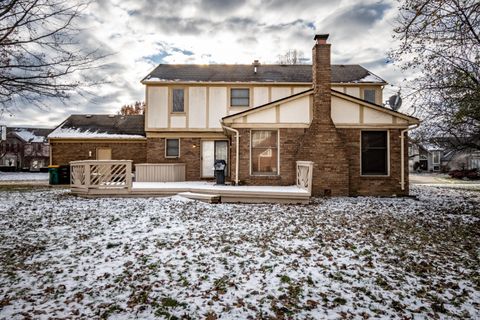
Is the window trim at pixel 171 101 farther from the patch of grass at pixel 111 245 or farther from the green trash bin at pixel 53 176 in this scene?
the patch of grass at pixel 111 245

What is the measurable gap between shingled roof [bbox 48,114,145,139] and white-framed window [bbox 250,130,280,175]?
10.9 m

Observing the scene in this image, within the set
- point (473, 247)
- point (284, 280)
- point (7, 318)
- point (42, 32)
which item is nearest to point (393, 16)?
point (473, 247)

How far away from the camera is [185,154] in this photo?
53.2 feet

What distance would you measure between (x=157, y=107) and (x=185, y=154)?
3.31 m

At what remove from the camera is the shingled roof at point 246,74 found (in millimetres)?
16703

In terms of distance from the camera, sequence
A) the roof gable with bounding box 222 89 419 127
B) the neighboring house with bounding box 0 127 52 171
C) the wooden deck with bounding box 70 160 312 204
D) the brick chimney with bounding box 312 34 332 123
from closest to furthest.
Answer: the wooden deck with bounding box 70 160 312 204, the brick chimney with bounding box 312 34 332 123, the roof gable with bounding box 222 89 419 127, the neighboring house with bounding box 0 127 52 171

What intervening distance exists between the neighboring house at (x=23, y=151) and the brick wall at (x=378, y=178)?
51.2 meters

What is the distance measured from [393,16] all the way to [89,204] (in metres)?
10.4

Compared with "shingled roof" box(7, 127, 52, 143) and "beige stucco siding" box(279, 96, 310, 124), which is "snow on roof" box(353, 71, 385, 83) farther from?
"shingled roof" box(7, 127, 52, 143)

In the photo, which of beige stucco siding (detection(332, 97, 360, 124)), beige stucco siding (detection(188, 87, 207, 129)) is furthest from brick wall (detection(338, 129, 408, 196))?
beige stucco siding (detection(188, 87, 207, 129))

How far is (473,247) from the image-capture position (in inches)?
202

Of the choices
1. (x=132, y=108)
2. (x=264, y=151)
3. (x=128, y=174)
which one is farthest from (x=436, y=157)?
(x=128, y=174)

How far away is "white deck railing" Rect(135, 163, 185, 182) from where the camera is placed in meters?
14.2

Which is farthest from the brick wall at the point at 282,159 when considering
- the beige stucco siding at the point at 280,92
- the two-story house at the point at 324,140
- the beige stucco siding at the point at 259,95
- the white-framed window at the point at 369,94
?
the white-framed window at the point at 369,94
